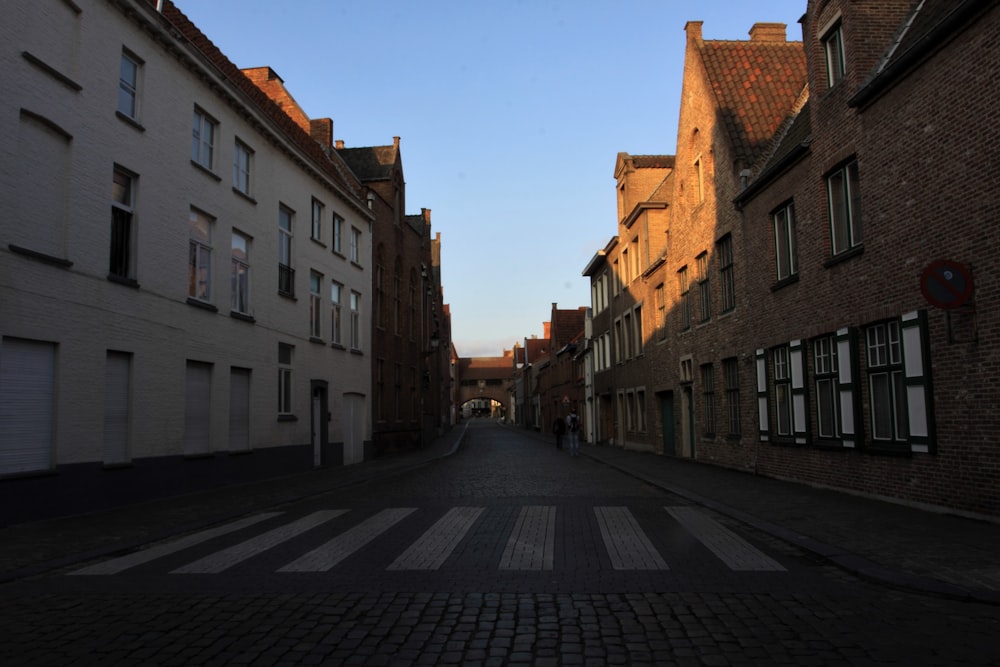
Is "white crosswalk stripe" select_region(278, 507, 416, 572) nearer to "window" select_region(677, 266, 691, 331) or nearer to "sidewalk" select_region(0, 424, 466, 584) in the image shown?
"sidewalk" select_region(0, 424, 466, 584)

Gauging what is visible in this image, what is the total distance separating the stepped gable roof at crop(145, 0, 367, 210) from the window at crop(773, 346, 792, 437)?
521 inches

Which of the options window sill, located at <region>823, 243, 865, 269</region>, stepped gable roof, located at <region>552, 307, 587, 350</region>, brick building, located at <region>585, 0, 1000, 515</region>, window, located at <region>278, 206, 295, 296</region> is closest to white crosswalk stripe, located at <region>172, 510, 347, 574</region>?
brick building, located at <region>585, 0, 1000, 515</region>

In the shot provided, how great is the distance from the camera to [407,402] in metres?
34.4

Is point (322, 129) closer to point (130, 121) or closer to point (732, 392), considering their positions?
point (130, 121)

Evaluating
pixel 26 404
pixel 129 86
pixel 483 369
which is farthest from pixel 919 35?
pixel 483 369

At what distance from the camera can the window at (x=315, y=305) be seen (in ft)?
75.0

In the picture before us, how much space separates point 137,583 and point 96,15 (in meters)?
9.91

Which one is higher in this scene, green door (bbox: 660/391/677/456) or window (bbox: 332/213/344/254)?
window (bbox: 332/213/344/254)

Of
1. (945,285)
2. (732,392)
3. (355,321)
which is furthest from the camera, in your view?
(355,321)

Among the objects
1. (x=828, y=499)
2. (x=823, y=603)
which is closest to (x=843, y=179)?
(x=828, y=499)

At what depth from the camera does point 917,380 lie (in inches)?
424

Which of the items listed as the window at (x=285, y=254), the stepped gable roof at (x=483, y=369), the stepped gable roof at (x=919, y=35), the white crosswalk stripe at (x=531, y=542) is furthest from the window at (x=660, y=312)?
the stepped gable roof at (x=483, y=369)

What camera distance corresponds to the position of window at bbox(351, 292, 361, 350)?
26750mm

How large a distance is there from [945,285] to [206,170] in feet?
45.2
